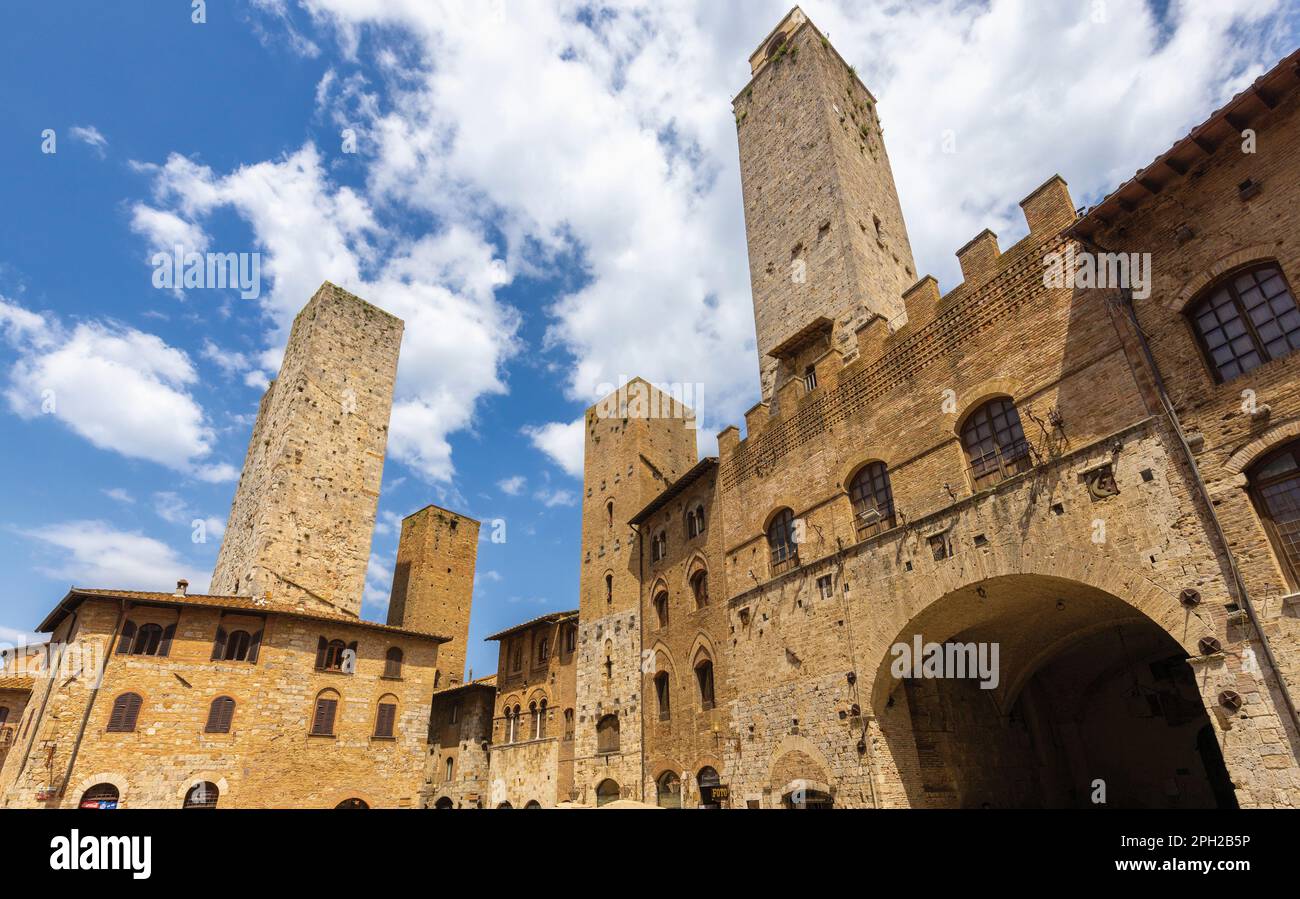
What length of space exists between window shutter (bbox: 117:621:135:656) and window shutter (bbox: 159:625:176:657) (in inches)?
30.7

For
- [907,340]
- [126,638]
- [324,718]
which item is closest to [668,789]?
[324,718]

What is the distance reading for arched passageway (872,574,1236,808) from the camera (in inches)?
526

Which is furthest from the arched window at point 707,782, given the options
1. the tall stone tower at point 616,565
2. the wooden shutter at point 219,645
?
the wooden shutter at point 219,645

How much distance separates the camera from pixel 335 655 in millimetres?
24094

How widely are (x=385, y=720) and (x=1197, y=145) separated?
27047 millimetres

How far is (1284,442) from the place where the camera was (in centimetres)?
881

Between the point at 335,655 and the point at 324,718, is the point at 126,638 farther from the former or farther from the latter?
the point at 324,718

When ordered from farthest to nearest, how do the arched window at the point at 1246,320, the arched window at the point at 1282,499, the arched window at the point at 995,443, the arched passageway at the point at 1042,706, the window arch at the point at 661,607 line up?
the window arch at the point at 661,607, the arched passageway at the point at 1042,706, the arched window at the point at 995,443, the arched window at the point at 1246,320, the arched window at the point at 1282,499

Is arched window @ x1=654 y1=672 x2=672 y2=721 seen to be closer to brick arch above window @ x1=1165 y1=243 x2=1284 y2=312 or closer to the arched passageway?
the arched passageway

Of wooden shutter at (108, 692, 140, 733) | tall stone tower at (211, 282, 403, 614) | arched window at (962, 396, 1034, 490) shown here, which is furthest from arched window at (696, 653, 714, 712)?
wooden shutter at (108, 692, 140, 733)

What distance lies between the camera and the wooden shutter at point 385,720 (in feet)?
78.9

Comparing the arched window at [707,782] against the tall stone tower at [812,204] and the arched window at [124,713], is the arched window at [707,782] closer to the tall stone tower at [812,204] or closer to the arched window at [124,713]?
the tall stone tower at [812,204]

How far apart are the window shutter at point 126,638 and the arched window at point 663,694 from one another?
53.2ft
